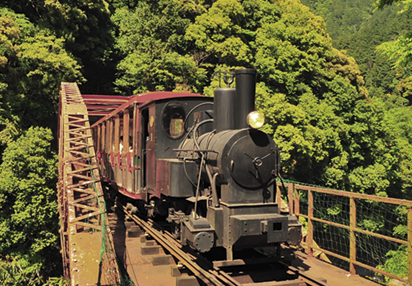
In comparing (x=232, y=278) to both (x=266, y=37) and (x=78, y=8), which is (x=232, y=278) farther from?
(x=78, y=8)

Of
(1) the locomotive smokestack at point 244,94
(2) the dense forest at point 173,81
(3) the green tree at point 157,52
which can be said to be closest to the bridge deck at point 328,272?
(1) the locomotive smokestack at point 244,94

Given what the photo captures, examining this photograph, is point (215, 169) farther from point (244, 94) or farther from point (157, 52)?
point (157, 52)

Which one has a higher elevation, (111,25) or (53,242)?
(111,25)

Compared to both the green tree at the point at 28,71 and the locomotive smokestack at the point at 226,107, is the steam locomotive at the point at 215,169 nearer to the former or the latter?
Answer: the locomotive smokestack at the point at 226,107

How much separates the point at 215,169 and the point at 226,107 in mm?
1065

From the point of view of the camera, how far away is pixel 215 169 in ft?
19.2

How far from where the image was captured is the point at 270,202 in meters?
5.89

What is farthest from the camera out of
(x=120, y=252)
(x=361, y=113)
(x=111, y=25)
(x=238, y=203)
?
(x=111, y=25)

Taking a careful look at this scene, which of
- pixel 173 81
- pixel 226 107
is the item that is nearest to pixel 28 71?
Answer: pixel 173 81

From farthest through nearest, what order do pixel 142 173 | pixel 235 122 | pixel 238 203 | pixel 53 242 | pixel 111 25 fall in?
pixel 111 25 → pixel 53 242 → pixel 142 173 → pixel 235 122 → pixel 238 203

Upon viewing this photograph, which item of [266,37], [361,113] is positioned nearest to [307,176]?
[361,113]

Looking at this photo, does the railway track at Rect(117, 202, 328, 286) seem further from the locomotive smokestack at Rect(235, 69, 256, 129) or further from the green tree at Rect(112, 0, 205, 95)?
the green tree at Rect(112, 0, 205, 95)

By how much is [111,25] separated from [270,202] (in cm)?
2293

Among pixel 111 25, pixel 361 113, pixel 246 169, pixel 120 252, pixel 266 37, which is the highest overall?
pixel 111 25
